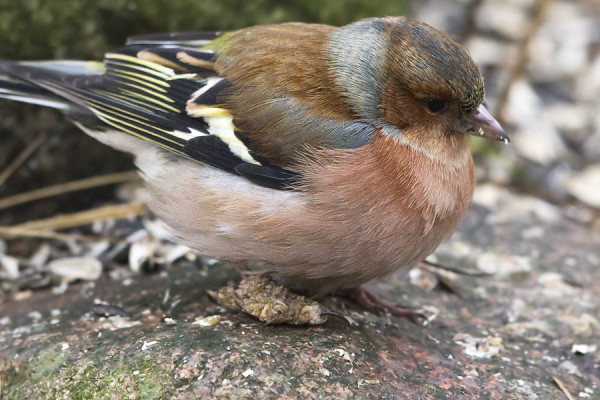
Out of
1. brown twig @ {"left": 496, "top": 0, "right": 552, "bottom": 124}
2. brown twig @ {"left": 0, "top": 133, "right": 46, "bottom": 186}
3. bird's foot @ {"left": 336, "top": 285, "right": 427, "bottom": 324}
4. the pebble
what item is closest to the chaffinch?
bird's foot @ {"left": 336, "top": 285, "right": 427, "bottom": 324}

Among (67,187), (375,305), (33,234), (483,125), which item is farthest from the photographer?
(67,187)

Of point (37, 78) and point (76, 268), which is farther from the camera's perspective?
point (76, 268)

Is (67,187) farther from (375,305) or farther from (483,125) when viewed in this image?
(483,125)

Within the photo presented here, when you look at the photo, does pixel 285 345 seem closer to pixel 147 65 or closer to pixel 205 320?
pixel 205 320

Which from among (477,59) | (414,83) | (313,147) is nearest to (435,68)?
(414,83)

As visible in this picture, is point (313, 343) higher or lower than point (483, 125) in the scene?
lower

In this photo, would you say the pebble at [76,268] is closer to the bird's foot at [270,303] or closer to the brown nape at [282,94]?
the bird's foot at [270,303]

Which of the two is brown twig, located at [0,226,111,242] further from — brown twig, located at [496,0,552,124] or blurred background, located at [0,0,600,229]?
brown twig, located at [496,0,552,124]

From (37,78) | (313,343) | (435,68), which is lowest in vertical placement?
(313,343)

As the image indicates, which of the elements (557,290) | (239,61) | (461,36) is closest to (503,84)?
(461,36)
